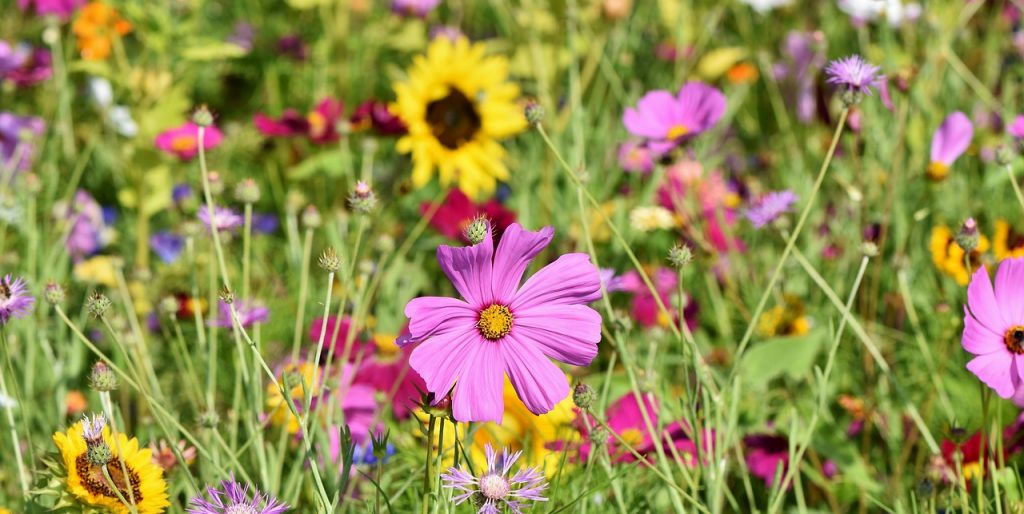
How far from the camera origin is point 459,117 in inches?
65.1

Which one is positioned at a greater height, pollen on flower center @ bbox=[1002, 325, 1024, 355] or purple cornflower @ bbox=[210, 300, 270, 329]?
pollen on flower center @ bbox=[1002, 325, 1024, 355]

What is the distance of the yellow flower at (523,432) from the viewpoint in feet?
3.17

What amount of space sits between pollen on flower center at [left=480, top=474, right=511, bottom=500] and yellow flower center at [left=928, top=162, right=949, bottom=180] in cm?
82

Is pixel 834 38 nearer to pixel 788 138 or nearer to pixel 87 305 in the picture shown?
pixel 788 138

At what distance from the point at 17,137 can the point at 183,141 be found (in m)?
0.28

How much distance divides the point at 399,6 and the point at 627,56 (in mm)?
431

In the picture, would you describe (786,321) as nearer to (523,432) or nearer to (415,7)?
(523,432)

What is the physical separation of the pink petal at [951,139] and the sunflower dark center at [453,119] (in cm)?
69

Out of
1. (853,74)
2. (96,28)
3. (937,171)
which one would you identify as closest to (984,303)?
(853,74)

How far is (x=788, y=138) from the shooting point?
183 centimetres

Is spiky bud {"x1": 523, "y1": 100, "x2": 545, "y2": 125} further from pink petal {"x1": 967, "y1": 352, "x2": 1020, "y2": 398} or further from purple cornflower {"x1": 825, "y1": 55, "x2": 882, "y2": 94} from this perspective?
pink petal {"x1": 967, "y1": 352, "x2": 1020, "y2": 398}

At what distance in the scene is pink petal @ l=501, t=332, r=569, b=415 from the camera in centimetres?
66

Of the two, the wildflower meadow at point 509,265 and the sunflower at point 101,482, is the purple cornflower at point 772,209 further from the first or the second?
the sunflower at point 101,482

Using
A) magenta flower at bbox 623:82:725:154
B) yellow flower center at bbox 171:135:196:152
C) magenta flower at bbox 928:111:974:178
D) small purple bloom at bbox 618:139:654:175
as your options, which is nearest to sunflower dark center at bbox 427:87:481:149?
small purple bloom at bbox 618:139:654:175
